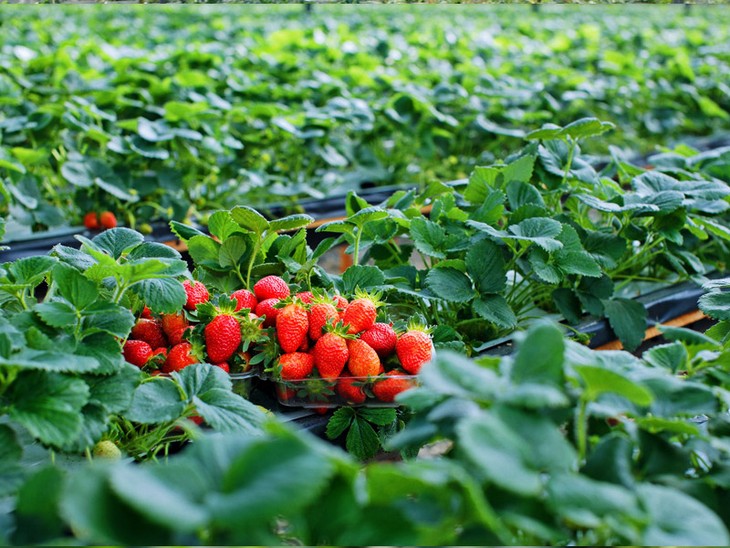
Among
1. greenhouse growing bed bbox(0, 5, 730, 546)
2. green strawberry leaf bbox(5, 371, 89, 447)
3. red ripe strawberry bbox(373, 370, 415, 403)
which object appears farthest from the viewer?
red ripe strawberry bbox(373, 370, 415, 403)

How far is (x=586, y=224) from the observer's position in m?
1.70

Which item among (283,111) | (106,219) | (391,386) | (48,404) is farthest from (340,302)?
(283,111)

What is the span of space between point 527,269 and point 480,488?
2.79ft

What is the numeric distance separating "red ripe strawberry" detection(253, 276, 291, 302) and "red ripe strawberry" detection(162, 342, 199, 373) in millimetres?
156

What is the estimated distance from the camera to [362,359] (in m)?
1.16

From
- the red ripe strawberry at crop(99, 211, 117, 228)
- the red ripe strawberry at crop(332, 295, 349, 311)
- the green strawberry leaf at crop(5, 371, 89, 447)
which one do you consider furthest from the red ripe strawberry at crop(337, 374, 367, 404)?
the red ripe strawberry at crop(99, 211, 117, 228)

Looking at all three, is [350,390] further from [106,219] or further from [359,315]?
[106,219]

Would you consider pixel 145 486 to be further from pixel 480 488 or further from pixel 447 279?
pixel 447 279

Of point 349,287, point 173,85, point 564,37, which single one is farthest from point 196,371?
point 564,37

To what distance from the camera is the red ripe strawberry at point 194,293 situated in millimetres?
1231

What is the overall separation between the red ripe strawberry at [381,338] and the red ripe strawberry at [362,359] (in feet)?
0.07

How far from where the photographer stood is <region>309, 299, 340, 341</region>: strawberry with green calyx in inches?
46.5

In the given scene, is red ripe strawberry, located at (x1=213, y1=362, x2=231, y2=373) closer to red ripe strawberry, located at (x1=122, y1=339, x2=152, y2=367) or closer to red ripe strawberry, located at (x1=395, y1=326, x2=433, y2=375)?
red ripe strawberry, located at (x1=122, y1=339, x2=152, y2=367)

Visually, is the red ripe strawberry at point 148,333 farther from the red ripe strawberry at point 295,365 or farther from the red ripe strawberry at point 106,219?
the red ripe strawberry at point 106,219
